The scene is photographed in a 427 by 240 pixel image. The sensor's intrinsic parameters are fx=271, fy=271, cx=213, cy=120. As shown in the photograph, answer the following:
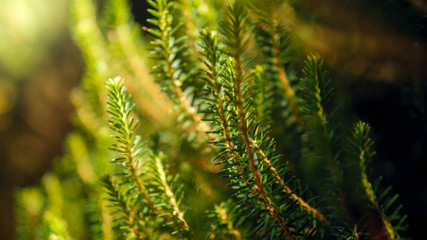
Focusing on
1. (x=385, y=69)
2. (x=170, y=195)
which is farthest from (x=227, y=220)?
(x=385, y=69)

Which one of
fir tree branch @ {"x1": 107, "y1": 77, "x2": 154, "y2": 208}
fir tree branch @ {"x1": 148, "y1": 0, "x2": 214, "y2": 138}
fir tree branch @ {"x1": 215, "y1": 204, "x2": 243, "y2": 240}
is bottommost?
fir tree branch @ {"x1": 215, "y1": 204, "x2": 243, "y2": 240}

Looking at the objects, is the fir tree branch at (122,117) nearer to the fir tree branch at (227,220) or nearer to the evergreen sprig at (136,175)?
the evergreen sprig at (136,175)

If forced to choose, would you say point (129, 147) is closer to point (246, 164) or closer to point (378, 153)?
point (246, 164)

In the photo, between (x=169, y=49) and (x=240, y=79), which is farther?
(x=169, y=49)

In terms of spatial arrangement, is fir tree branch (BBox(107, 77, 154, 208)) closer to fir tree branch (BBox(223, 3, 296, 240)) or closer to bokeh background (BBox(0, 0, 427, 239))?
fir tree branch (BBox(223, 3, 296, 240))

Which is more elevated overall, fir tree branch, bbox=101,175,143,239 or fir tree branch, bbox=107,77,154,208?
fir tree branch, bbox=107,77,154,208

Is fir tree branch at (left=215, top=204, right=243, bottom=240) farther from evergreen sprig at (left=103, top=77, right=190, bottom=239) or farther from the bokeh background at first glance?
the bokeh background

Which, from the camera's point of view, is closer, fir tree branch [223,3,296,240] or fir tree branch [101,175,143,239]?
fir tree branch [223,3,296,240]

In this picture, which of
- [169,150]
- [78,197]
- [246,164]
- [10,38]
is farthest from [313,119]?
[10,38]

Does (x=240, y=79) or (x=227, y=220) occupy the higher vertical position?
(x=240, y=79)

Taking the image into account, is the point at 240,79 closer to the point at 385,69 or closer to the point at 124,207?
the point at 124,207

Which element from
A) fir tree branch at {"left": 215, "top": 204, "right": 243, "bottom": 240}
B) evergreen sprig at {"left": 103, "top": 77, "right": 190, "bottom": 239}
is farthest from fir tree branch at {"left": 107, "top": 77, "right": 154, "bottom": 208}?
fir tree branch at {"left": 215, "top": 204, "right": 243, "bottom": 240}
